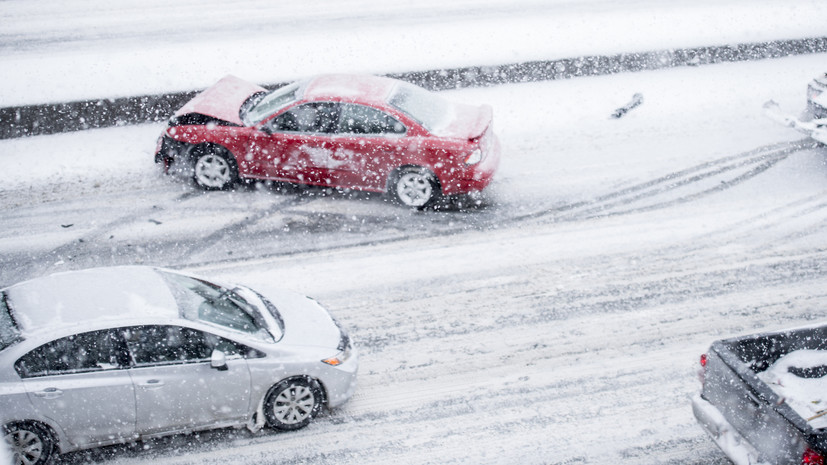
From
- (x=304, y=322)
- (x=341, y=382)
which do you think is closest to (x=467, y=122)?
(x=304, y=322)

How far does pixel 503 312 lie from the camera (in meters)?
8.15

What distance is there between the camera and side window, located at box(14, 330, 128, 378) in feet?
19.0

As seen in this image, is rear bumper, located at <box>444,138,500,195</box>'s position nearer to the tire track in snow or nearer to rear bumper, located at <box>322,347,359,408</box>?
the tire track in snow

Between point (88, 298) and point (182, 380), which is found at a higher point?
point (88, 298)

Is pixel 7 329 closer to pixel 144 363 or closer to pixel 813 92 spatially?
pixel 144 363

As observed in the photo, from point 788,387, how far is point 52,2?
17.5 m

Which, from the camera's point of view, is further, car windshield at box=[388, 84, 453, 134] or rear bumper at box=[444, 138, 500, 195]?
car windshield at box=[388, 84, 453, 134]

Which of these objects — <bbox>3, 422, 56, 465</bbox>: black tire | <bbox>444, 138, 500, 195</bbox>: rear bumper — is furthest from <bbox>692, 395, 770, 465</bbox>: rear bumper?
<bbox>3, 422, 56, 465</bbox>: black tire

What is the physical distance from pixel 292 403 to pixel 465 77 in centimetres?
890

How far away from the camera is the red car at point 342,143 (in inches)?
386

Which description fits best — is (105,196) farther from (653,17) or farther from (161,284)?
(653,17)

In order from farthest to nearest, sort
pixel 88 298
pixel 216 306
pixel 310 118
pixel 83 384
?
1. pixel 310 118
2. pixel 216 306
3. pixel 88 298
4. pixel 83 384

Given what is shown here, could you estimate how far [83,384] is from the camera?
5.84 m

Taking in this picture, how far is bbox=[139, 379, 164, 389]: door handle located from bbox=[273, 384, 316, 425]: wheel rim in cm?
100
